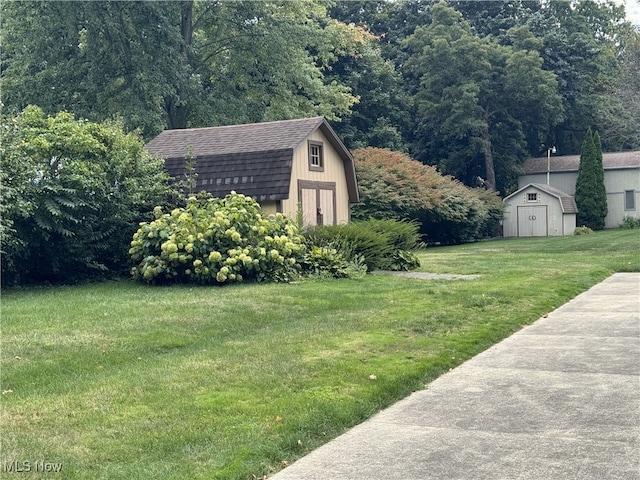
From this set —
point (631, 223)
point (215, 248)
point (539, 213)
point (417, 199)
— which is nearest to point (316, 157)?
point (215, 248)

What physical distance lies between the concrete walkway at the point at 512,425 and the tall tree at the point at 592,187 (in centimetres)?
3747

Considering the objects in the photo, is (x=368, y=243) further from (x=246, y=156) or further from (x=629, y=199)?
(x=629, y=199)

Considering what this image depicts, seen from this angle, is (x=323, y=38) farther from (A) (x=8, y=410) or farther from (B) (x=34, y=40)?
(A) (x=8, y=410)

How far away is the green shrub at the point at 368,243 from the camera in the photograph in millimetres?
17844

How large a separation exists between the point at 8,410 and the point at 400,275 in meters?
12.1

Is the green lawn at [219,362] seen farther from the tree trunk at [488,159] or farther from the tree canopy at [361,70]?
the tree trunk at [488,159]

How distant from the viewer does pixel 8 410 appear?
20.3 feet

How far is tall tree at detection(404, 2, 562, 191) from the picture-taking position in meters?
44.4

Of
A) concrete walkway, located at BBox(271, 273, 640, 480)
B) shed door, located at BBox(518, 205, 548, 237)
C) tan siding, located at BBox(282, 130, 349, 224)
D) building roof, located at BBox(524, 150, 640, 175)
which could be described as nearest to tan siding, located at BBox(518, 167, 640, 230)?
building roof, located at BBox(524, 150, 640, 175)

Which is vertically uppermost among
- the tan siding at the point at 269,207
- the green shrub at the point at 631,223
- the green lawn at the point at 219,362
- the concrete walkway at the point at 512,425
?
the tan siding at the point at 269,207

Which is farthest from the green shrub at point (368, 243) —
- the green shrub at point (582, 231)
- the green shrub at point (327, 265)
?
the green shrub at point (582, 231)

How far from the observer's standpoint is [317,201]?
22734mm

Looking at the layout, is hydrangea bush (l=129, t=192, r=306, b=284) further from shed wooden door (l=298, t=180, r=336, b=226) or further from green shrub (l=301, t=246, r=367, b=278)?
shed wooden door (l=298, t=180, r=336, b=226)

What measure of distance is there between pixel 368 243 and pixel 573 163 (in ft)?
109
